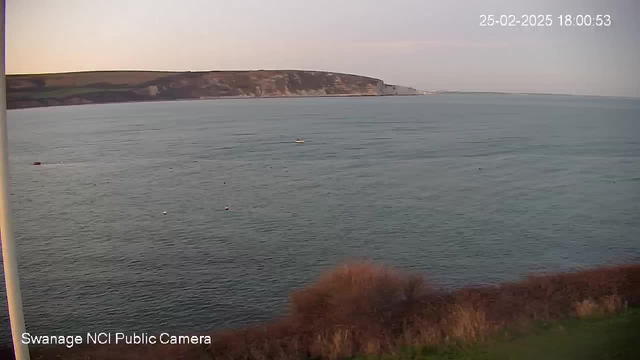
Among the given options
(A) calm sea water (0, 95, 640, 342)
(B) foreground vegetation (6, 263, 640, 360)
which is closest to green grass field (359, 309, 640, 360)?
(B) foreground vegetation (6, 263, 640, 360)

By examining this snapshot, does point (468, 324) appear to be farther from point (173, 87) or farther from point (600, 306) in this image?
point (173, 87)

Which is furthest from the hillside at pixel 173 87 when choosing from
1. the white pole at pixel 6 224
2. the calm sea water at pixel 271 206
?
the white pole at pixel 6 224

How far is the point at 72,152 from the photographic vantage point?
1289cm

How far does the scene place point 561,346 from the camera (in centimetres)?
422

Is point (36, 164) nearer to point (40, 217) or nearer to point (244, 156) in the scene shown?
point (40, 217)

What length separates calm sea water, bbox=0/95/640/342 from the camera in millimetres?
8508

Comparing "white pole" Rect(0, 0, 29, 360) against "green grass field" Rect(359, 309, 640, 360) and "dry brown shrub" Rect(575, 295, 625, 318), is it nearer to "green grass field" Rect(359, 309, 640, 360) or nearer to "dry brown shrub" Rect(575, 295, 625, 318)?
"green grass field" Rect(359, 309, 640, 360)

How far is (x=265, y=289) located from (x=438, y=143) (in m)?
10.8

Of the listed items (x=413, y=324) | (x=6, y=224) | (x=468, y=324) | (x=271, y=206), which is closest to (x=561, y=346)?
(x=468, y=324)

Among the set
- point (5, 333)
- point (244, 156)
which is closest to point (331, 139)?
point (244, 156)

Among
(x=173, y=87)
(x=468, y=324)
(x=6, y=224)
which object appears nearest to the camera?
(x=6, y=224)

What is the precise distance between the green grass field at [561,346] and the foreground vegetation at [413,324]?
0.01m

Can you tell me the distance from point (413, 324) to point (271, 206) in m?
7.01

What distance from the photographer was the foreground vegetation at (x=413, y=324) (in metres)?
4.38
